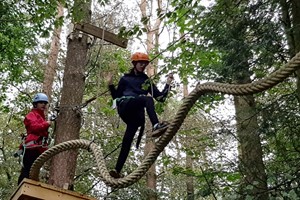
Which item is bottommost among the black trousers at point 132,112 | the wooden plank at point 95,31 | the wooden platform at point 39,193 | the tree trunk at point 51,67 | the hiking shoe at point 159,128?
the wooden platform at point 39,193

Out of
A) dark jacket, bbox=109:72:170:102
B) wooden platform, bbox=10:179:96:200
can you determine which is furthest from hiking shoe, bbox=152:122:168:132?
wooden platform, bbox=10:179:96:200

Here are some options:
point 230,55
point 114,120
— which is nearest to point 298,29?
point 230,55

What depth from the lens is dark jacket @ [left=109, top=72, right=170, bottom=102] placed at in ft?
11.8

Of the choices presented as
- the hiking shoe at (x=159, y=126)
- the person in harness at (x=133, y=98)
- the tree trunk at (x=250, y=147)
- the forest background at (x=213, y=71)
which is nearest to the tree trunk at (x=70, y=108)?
the forest background at (x=213, y=71)

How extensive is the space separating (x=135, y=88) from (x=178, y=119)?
0.98 meters

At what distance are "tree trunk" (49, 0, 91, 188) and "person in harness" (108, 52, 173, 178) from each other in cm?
129

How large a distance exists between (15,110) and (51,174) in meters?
5.90

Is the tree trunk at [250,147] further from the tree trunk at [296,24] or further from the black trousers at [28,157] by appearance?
the black trousers at [28,157]

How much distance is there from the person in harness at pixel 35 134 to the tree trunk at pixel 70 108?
30 cm

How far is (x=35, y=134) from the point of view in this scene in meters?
4.44

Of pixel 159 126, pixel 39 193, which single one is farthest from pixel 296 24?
pixel 39 193

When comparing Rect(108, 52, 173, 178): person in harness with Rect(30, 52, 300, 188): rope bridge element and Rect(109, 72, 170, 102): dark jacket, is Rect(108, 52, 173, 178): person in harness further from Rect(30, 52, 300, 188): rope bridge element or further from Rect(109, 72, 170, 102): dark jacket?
Rect(30, 52, 300, 188): rope bridge element

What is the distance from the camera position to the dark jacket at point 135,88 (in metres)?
3.59

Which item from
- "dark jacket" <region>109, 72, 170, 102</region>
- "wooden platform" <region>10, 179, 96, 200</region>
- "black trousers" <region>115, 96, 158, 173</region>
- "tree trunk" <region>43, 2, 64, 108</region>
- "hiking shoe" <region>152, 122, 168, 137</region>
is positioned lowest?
"wooden platform" <region>10, 179, 96, 200</region>
